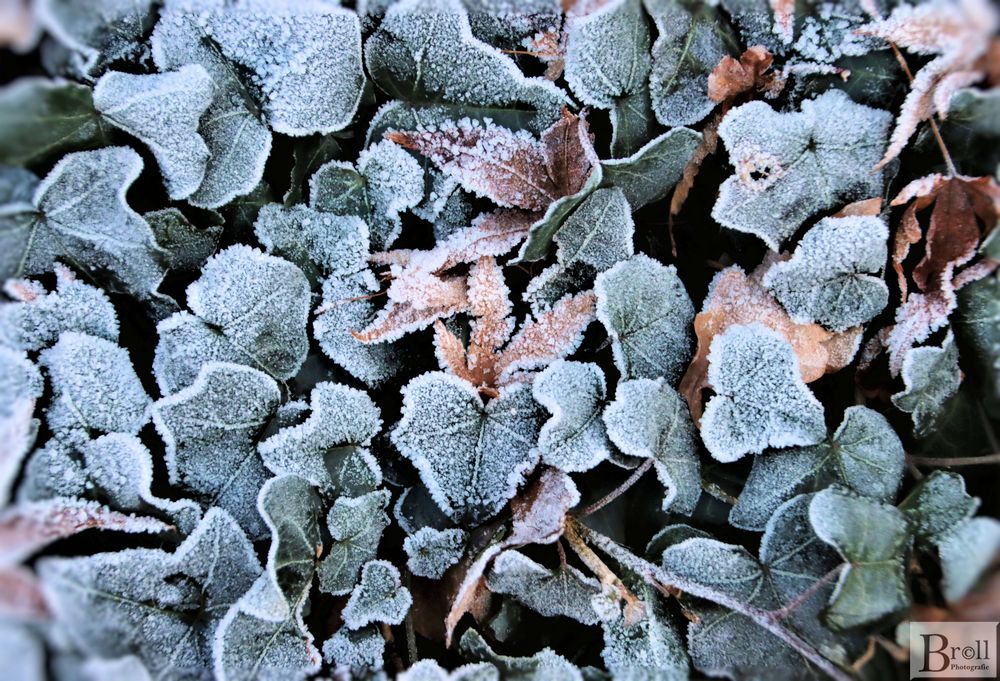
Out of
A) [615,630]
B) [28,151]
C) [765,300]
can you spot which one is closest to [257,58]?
[28,151]

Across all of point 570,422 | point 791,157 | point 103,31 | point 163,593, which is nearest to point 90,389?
point 163,593

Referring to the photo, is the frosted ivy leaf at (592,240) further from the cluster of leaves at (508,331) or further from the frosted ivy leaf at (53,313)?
the frosted ivy leaf at (53,313)

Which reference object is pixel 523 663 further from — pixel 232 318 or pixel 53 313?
pixel 53 313

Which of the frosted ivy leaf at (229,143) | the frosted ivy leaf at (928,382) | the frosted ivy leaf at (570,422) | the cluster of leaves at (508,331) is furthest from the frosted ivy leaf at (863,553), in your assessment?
the frosted ivy leaf at (229,143)

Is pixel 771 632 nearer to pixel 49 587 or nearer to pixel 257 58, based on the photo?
pixel 49 587

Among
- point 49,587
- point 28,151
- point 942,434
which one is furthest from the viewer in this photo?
point 942,434

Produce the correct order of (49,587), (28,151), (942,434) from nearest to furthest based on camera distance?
(49,587), (28,151), (942,434)
